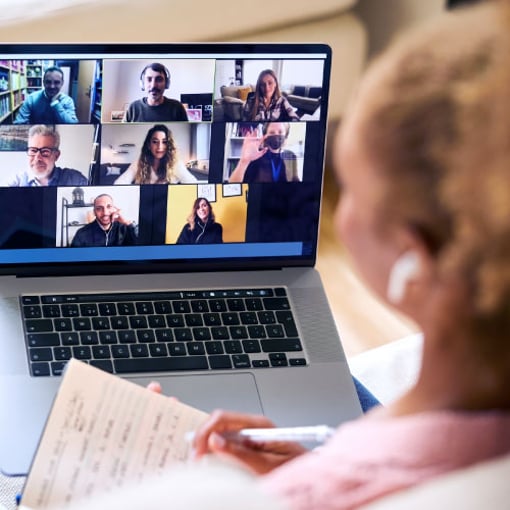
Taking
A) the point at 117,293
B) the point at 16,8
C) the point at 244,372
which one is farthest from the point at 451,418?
the point at 16,8

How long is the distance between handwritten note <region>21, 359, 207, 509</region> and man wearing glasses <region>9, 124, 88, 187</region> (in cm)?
27

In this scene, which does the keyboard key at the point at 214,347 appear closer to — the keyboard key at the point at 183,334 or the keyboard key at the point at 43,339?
the keyboard key at the point at 183,334

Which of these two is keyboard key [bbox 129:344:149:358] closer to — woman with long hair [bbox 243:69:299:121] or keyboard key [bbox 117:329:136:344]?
keyboard key [bbox 117:329:136:344]

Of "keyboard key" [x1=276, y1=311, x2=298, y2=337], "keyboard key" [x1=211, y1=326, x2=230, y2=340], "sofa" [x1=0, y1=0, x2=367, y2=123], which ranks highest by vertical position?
"sofa" [x1=0, y1=0, x2=367, y2=123]

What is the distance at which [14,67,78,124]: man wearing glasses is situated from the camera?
38.6 inches

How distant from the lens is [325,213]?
222 cm

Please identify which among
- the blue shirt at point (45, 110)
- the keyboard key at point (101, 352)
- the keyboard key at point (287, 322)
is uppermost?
the blue shirt at point (45, 110)

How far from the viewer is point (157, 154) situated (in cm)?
102

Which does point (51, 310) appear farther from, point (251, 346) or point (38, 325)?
point (251, 346)

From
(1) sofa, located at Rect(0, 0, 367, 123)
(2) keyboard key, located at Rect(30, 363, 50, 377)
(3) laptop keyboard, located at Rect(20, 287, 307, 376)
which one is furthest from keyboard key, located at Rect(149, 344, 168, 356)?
(1) sofa, located at Rect(0, 0, 367, 123)

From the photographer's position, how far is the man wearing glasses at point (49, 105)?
0.98m

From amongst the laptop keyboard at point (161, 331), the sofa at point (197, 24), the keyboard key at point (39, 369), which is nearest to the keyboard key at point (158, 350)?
the laptop keyboard at point (161, 331)

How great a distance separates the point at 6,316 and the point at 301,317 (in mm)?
302

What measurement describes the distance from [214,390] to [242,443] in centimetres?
15
